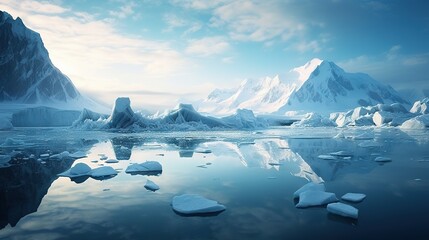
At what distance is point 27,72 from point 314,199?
292 ft

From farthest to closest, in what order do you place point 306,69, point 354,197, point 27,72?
point 306,69
point 27,72
point 354,197

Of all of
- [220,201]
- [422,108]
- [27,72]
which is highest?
[27,72]

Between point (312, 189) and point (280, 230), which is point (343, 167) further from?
point (280, 230)

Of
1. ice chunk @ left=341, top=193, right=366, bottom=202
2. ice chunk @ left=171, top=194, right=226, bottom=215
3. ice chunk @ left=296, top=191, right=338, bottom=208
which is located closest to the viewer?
ice chunk @ left=171, top=194, right=226, bottom=215

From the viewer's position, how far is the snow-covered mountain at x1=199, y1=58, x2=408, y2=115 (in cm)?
14425

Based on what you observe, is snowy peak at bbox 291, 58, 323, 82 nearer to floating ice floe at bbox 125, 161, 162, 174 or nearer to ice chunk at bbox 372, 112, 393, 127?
ice chunk at bbox 372, 112, 393, 127

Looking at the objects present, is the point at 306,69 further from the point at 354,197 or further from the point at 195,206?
the point at 195,206

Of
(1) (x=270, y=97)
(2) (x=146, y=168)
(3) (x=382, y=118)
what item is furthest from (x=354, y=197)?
(1) (x=270, y=97)

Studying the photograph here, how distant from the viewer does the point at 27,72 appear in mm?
78000

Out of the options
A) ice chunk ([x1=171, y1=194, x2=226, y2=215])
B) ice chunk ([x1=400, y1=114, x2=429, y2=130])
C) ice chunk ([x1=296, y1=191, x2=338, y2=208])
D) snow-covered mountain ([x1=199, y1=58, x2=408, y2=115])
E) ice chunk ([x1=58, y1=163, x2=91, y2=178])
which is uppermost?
snow-covered mountain ([x1=199, y1=58, x2=408, y2=115])

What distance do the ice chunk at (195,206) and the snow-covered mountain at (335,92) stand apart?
130468 millimetres

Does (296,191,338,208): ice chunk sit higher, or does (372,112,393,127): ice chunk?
(372,112,393,127): ice chunk

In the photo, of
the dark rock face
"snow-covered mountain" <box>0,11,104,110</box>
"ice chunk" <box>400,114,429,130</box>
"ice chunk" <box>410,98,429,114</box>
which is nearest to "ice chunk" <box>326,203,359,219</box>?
"ice chunk" <box>400,114,429,130</box>

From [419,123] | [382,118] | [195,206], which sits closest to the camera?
[195,206]
